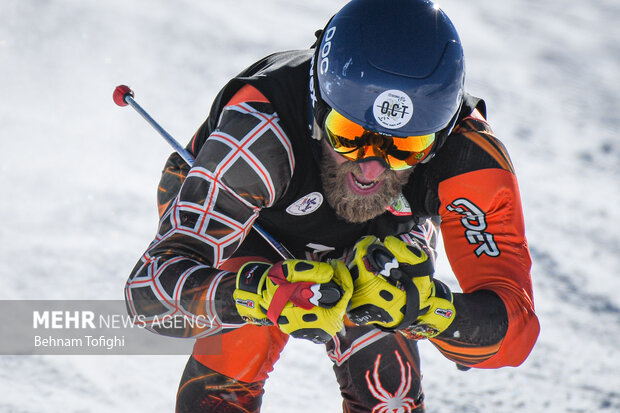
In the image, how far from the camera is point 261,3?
9.21m

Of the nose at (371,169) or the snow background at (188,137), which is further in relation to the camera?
the snow background at (188,137)

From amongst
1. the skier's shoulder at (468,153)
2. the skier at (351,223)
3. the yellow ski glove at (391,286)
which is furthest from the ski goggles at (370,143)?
the yellow ski glove at (391,286)

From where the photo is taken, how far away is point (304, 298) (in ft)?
8.59

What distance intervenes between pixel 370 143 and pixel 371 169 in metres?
0.15

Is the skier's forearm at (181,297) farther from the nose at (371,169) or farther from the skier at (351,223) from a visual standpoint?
the nose at (371,169)

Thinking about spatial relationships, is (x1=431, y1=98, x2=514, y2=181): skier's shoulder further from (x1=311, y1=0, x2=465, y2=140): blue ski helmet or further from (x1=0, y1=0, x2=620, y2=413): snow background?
(x1=0, y1=0, x2=620, y2=413): snow background

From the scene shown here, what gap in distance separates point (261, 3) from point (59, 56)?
2751mm

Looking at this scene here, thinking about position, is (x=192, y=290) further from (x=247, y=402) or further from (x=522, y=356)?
(x=522, y=356)

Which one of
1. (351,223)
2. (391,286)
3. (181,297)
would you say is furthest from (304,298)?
(351,223)

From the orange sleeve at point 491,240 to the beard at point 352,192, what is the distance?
23 cm

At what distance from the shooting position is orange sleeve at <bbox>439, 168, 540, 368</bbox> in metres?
3.16

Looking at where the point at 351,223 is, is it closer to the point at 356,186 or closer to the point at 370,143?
the point at 356,186

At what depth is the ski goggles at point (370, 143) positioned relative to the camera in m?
3.10

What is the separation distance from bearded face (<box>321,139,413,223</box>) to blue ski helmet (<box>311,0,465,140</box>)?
23cm
